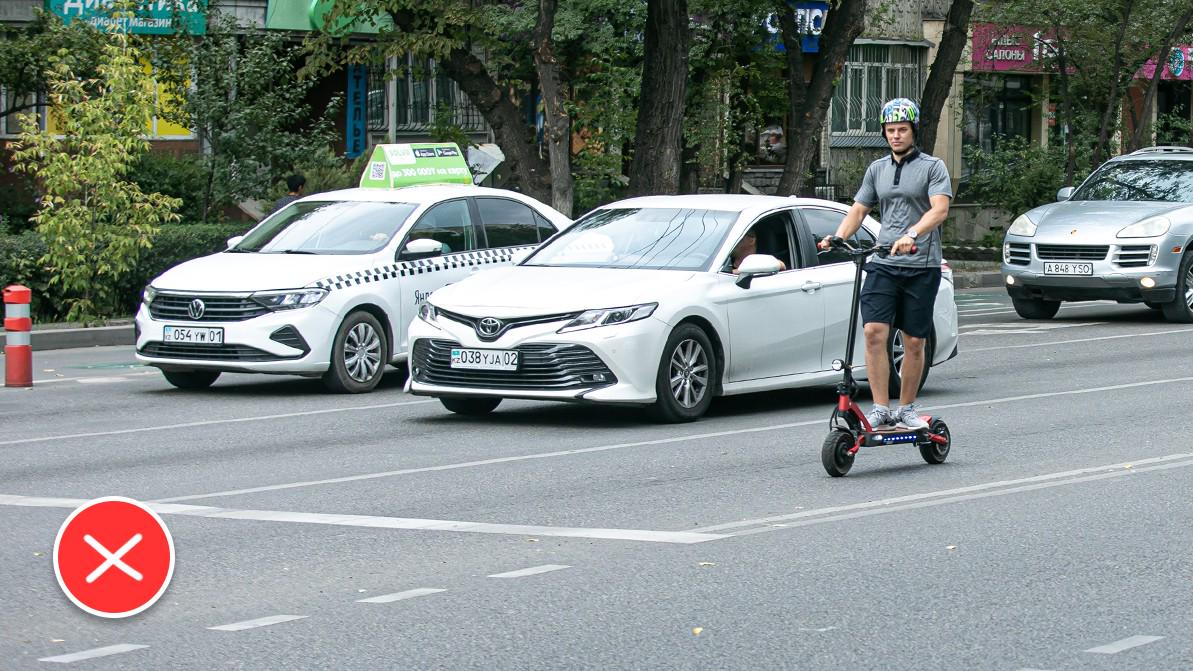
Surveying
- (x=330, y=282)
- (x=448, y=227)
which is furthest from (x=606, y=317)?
(x=448, y=227)

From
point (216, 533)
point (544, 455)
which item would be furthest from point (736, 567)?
point (544, 455)

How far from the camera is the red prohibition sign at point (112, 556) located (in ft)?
17.2

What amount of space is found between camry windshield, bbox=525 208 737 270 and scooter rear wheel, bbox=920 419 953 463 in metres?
2.67

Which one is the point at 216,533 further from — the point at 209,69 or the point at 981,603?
the point at 209,69

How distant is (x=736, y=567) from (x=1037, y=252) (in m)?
13.7

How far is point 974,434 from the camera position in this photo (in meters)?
11.8

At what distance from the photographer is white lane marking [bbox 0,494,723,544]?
8234mm

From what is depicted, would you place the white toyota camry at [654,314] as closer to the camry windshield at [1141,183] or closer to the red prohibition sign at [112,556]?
the red prohibition sign at [112,556]

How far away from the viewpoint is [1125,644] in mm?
6254

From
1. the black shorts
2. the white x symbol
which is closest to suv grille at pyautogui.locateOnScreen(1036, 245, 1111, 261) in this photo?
the black shorts

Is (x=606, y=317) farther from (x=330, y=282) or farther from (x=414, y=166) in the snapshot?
(x=414, y=166)

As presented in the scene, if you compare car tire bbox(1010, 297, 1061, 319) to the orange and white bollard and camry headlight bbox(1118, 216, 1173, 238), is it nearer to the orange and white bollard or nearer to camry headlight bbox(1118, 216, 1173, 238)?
camry headlight bbox(1118, 216, 1173, 238)

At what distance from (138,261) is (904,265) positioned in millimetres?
13115

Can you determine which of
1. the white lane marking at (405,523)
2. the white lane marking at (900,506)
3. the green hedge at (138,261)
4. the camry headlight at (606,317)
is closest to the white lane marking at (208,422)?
the camry headlight at (606,317)
